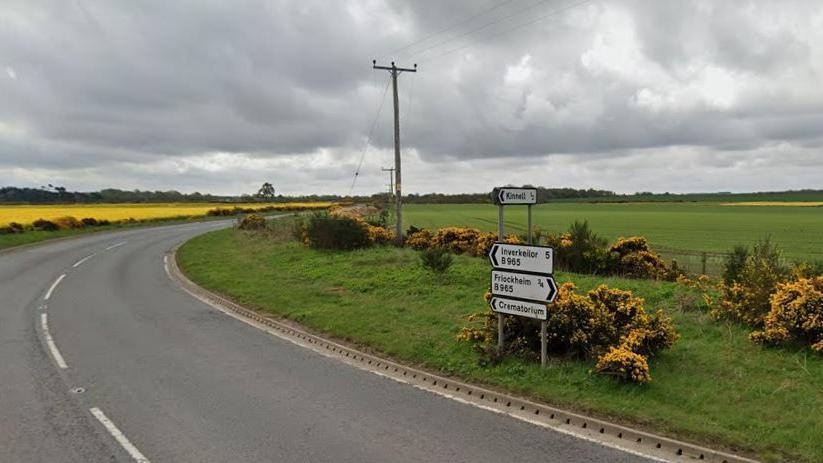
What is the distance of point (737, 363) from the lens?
8.07 metres

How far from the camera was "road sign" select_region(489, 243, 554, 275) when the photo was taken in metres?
7.92

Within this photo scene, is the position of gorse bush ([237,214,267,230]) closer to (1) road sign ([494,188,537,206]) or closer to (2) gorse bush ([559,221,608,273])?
(2) gorse bush ([559,221,608,273])

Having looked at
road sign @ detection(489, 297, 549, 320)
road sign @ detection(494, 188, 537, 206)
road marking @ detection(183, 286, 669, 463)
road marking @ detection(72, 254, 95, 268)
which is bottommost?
road marking @ detection(183, 286, 669, 463)

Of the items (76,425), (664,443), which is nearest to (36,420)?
(76,425)

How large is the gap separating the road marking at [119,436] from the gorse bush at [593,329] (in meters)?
5.03

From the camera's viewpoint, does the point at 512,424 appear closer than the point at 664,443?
No

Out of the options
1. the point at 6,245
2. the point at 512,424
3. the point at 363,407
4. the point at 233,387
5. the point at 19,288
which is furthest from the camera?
the point at 6,245

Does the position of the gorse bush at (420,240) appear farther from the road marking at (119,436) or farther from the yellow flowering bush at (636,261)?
the road marking at (119,436)

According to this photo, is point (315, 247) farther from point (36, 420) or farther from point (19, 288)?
point (36, 420)

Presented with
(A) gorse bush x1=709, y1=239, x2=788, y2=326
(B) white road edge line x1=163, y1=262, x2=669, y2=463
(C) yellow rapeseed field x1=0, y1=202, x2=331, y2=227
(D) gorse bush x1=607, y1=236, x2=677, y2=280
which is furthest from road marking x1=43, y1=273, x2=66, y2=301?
(C) yellow rapeseed field x1=0, y1=202, x2=331, y2=227

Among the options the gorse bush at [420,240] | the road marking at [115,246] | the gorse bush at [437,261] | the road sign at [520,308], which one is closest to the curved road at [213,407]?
the road sign at [520,308]

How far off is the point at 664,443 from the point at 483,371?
2.85 m

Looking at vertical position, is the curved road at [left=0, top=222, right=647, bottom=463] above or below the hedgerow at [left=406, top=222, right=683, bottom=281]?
below

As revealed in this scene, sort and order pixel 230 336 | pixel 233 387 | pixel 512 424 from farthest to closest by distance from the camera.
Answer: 1. pixel 230 336
2. pixel 233 387
3. pixel 512 424
